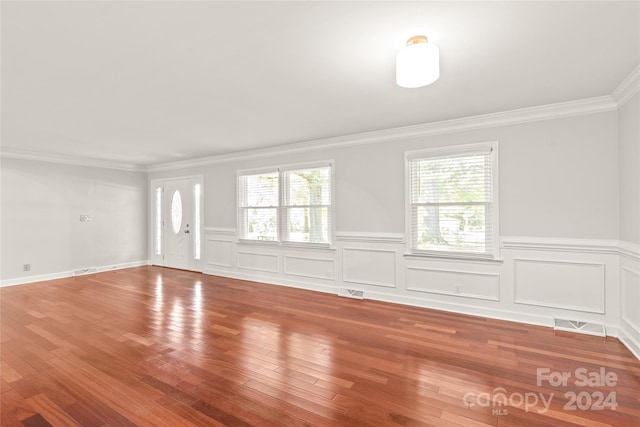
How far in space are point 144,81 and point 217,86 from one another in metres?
0.63

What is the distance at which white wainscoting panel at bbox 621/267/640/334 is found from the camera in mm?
2803

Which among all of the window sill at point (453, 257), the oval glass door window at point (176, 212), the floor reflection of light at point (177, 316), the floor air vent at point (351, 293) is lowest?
the floor reflection of light at point (177, 316)

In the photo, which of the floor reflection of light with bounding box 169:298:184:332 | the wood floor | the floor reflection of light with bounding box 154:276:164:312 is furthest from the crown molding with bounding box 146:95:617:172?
the floor reflection of light with bounding box 169:298:184:332

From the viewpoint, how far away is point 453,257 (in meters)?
3.98

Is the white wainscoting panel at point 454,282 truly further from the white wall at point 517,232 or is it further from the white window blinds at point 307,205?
the white window blinds at point 307,205

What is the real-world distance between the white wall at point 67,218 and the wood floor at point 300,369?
1993 millimetres

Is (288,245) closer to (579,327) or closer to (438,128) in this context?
(438,128)

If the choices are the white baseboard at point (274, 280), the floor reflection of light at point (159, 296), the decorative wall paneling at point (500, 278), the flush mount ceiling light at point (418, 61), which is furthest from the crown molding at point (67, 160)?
the flush mount ceiling light at point (418, 61)

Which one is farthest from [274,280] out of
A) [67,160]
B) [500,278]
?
[67,160]

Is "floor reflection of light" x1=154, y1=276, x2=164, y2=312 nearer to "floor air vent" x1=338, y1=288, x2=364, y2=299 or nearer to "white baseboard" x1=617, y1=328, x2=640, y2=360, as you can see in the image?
"floor air vent" x1=338, y1=288, x2=364, y2=299

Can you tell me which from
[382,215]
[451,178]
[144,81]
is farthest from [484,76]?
[144,81]

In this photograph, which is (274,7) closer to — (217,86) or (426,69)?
(426,69)

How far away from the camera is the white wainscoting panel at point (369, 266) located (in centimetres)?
445

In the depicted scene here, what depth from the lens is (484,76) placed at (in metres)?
2.69
